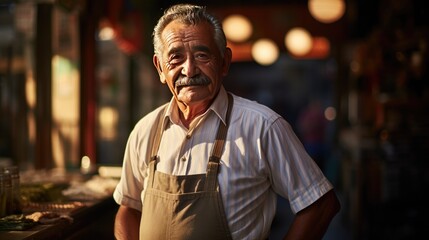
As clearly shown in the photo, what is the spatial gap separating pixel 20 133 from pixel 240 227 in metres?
6.72

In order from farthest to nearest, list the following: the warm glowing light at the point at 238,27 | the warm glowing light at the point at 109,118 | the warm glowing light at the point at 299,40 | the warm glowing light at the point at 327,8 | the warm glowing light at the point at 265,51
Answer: the warm glowing light at the point at 265,51
the warm glowing light at the point at 299,40
the warm glowing light at the point at 238,27
the warm glowing light at the point at 109,118
the warm glowing light at the point at 327,8

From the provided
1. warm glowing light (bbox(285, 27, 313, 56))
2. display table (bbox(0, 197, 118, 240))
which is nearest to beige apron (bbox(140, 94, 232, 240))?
display table (bbox(0, 197, 118, 240))

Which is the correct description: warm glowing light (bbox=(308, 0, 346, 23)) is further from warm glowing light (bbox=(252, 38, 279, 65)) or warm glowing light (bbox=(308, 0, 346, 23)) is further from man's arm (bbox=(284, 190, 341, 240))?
man's arm (bbox=(284, 190, 341, 240))

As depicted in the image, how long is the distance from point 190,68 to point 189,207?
24.6 inches

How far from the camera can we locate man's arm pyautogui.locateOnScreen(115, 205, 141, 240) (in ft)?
9.23

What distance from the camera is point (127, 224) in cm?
286

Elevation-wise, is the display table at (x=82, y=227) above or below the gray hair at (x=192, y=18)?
below

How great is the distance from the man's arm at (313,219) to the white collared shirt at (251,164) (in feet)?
0.14

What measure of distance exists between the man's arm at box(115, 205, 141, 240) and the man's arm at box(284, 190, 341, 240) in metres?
0.81

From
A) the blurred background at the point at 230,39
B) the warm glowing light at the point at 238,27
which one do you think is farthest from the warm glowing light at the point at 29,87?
the warm glowing light at the point at 238,27

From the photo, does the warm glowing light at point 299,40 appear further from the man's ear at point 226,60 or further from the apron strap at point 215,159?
the apron strap at point 215,159

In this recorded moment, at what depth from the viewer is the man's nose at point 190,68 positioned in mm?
2557

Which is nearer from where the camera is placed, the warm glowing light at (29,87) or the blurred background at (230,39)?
the blurred background at (230,39)

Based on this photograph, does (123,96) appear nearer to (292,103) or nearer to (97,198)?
(97,198)
